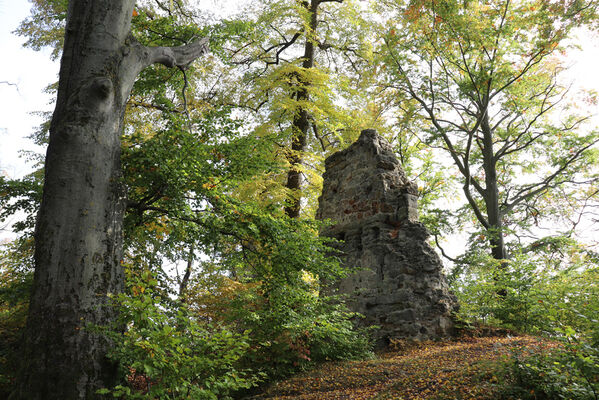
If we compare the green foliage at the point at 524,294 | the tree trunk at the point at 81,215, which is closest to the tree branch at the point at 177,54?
the tree trunk at the point at 81,215

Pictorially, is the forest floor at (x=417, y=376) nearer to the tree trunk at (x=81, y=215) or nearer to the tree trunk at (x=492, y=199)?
the tree trunk at (x=81, y=215)

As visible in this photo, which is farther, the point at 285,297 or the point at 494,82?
the point at 494,82

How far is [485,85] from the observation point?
444 inches

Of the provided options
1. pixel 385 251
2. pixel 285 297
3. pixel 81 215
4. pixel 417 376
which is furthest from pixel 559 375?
pixel 81 215

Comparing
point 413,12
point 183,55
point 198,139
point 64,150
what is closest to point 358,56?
point 413,12

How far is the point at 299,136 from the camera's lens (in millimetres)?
11430

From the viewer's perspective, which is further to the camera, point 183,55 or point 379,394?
point 183,55

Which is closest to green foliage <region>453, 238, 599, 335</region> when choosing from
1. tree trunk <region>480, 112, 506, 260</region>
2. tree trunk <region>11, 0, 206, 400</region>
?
tree trunk <region>480, 112, 506, 260</region>

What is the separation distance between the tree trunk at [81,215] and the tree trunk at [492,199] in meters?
10.0

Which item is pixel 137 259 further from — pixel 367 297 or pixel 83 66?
pixel 367 297

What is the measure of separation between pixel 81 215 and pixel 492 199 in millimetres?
11641

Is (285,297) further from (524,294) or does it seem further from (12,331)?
(524,294)

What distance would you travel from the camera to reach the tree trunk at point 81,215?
3.35 m

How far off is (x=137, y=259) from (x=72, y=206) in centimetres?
168
